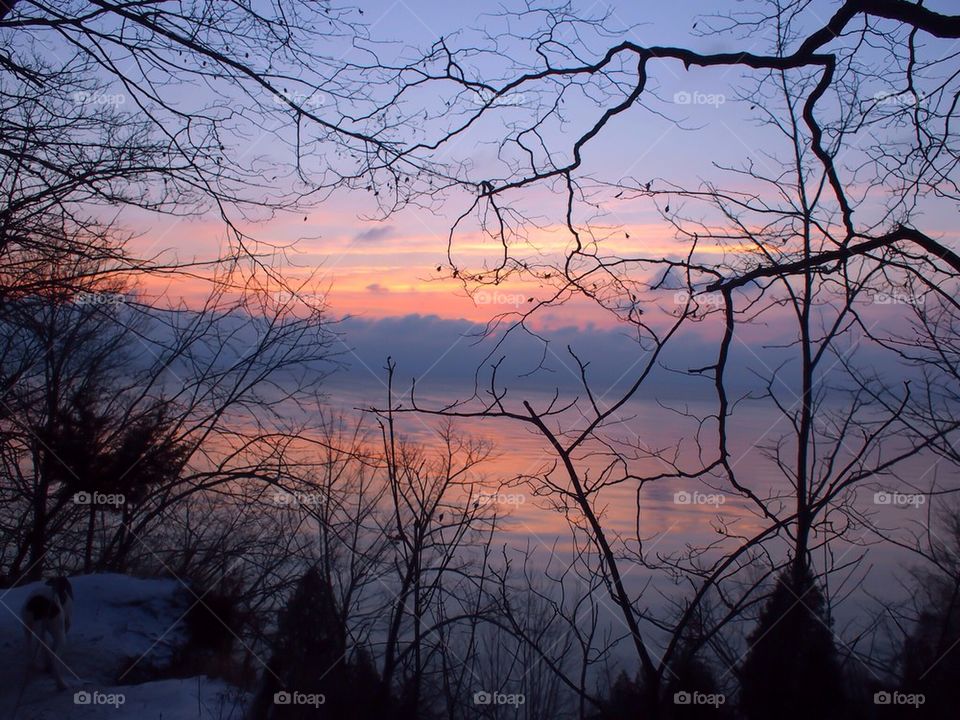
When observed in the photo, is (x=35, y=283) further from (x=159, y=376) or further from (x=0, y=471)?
(x=159, y=376)

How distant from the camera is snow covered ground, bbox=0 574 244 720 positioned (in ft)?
17.7

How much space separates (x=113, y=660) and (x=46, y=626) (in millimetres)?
793

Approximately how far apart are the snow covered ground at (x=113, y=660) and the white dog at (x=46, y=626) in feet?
0.39

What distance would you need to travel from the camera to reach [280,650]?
6379 millimetres

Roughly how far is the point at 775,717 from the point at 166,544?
1007 centimetres

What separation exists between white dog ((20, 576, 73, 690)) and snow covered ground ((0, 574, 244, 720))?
4.7 inches

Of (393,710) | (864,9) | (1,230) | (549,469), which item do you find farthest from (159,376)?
(864,9)

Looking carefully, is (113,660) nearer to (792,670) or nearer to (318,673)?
(318,673)

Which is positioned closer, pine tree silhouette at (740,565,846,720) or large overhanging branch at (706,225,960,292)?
large overhanging branch at (706,225,960,292)

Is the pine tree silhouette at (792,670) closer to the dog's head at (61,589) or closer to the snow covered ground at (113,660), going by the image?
the snow covered ground at (113,660)

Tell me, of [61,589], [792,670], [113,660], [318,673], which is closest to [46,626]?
[61,589]

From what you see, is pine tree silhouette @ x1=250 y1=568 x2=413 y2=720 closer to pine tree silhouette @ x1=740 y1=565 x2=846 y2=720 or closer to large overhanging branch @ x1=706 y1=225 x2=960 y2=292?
pine tree silhouette @ x1=740 y1=565 x2=846 y2=720

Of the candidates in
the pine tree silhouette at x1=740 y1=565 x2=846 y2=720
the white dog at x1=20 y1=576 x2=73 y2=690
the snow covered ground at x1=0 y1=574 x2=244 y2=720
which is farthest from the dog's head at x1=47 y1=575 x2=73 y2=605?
the pine tree silhouette at x1=740 y1=565 x2=846 y2=720

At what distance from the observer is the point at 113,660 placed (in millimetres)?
6504
